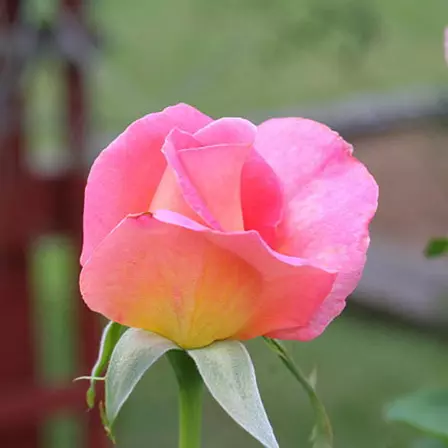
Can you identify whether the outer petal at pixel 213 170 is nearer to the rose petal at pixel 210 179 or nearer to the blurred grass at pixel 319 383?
the rose petal at pixel 210 179

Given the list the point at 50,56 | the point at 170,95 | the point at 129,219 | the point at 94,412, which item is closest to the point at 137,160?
the point at 129,219

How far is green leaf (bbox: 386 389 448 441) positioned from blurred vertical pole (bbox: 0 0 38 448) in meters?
1.26

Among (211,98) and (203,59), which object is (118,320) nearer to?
(203,59)

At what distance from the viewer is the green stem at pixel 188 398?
10.6 inches

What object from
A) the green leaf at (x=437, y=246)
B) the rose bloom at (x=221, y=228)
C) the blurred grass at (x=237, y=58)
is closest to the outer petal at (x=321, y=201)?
the rose bloom at (x=221, y=228)

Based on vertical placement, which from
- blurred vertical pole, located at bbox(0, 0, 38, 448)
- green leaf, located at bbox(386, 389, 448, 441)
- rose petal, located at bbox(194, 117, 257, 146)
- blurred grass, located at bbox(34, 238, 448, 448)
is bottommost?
blurred grass, located at bbox(34, 238, 448, 448)

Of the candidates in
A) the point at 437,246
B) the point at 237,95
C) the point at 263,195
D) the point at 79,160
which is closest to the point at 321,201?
the point at 263,195

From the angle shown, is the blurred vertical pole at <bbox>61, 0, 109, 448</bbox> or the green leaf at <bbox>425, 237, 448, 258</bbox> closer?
the green leaf at <bbox>425, 237, 448, 258</bbox>

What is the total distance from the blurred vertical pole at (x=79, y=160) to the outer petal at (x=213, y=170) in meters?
1.47

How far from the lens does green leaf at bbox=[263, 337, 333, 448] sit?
28cm

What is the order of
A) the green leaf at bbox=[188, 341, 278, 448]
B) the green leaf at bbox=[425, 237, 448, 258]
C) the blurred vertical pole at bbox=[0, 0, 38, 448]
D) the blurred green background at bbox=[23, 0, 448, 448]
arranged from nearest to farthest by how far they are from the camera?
the green leaf at bbox=[188, 341, 278, 448] → the green leaf at bbox=[425, 237, 448, 258] → the blurred vertical pole at bbox=[0, 0, 38, 448] → the blurred green background at bbox=[23, 0, 448, 448]

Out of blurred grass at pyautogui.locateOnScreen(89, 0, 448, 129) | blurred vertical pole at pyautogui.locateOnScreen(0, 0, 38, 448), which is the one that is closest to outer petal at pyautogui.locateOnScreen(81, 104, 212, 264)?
blurred grass at pyautogui.locateOnScreen(89, 0, 448, 129)

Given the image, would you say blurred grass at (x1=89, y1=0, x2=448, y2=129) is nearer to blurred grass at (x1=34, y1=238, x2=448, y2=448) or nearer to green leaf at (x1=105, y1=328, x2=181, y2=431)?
blurred grass at (x1=34, y1=238, x2=448, y2=448)

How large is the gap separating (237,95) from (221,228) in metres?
2.83
